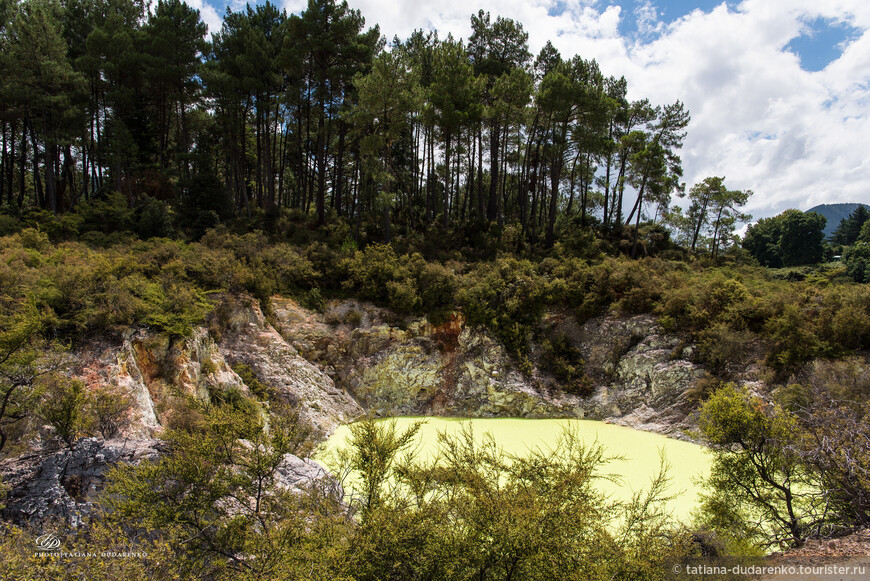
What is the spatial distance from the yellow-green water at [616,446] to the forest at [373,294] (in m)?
0.81

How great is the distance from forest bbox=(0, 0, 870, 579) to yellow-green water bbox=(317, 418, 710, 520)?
32.0 inches

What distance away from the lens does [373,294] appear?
18.1 m

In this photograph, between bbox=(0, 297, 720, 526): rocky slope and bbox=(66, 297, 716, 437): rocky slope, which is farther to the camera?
bbox=(66, 297, 716, 437): rocky slope

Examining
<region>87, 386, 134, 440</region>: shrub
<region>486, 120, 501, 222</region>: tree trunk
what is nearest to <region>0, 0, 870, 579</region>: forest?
<region>87, 386, 134, 440</region>: shrub

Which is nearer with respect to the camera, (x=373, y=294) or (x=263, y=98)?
(x=373, y=294)

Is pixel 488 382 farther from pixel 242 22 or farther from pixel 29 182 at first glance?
pixel 29 182

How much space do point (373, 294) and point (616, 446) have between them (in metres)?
11.0

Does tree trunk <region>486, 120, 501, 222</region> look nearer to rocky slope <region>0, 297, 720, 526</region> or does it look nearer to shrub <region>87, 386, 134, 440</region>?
rocky slope <region>0, 297, 720, 526</region>

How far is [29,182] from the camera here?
34781 millimetres

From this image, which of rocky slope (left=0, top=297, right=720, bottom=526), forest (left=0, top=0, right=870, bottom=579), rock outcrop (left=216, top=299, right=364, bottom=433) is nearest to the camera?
forest (left=0, top=0, right=870, bottom=579)

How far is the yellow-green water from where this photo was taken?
9968mm

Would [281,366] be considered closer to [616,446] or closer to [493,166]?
[616,446]

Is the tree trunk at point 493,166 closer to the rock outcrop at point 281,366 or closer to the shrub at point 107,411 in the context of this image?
the rock outcrop at point 281,366

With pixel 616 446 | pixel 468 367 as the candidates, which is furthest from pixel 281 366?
pixel 616 446
